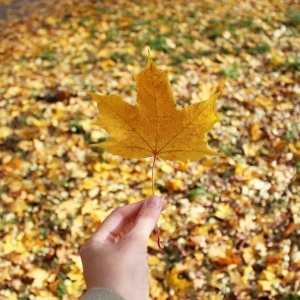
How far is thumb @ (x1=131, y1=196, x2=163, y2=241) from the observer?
1583mm

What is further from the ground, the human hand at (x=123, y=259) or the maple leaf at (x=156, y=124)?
the maple leaf at (x=156, y=124)

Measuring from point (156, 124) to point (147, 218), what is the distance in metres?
0.37

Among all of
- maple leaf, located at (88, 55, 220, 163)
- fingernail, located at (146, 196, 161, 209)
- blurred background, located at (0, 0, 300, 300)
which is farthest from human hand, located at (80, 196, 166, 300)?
blurred background, located at (0, 0, 300, 300)

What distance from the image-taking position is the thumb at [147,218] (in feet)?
5.19

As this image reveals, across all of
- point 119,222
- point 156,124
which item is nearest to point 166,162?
point 119,222

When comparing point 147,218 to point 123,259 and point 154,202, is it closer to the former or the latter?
point 154,202

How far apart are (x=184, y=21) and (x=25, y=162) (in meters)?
2.89

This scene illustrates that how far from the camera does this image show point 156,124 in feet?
5.07

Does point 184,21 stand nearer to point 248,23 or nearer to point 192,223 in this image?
point 248,23

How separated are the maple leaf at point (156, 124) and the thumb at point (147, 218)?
7.8 inches

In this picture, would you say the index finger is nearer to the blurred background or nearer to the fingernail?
→ the fingernail

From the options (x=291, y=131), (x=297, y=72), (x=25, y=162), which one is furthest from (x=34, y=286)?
(x=297, y=72)

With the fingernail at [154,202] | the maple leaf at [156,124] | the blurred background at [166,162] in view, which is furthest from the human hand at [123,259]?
the blurred background at [166,162]

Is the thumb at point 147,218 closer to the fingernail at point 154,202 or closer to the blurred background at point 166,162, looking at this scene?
the fingernail at point 154,202
